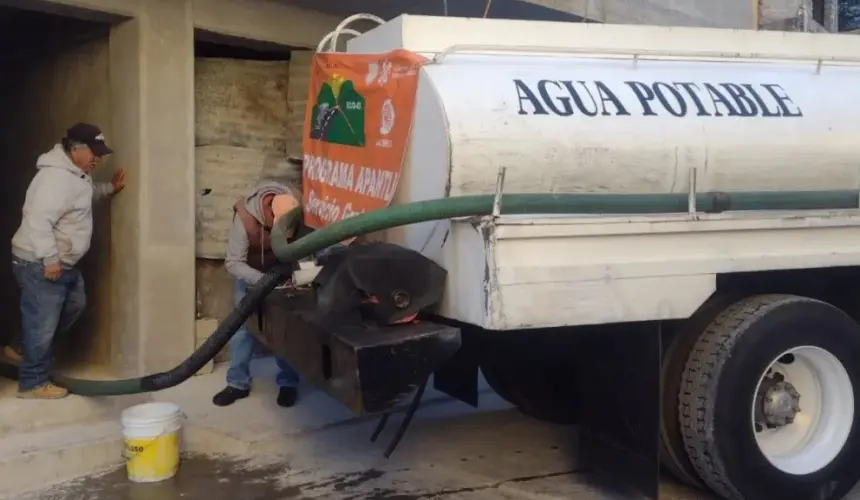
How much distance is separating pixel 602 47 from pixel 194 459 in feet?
10.4

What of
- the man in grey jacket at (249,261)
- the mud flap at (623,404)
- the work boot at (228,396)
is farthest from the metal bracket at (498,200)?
the work boot at (228,396)

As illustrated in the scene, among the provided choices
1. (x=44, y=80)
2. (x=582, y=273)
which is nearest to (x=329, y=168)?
(x=582, y=273)

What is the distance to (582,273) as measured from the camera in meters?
3.31

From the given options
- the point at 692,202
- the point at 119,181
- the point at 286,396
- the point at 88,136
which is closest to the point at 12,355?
the point at 119,181

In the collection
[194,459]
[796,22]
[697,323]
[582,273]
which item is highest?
[796,22]

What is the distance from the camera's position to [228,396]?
18.7 ft

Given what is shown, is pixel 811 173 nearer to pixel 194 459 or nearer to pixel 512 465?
pixel 512 465

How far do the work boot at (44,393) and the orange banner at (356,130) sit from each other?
197 centimetres

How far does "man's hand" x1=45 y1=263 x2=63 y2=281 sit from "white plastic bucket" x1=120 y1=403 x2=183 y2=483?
1.25 m

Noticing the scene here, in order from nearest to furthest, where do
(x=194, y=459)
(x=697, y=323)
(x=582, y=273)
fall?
(x=582, y=273)
(x=697, y=323)
(x=194, y=459)

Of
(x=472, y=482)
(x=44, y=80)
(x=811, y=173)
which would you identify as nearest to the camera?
(x=811, y=173)

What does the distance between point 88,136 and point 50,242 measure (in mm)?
697

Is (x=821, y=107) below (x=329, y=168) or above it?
above

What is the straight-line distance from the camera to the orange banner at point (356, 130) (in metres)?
3.88
